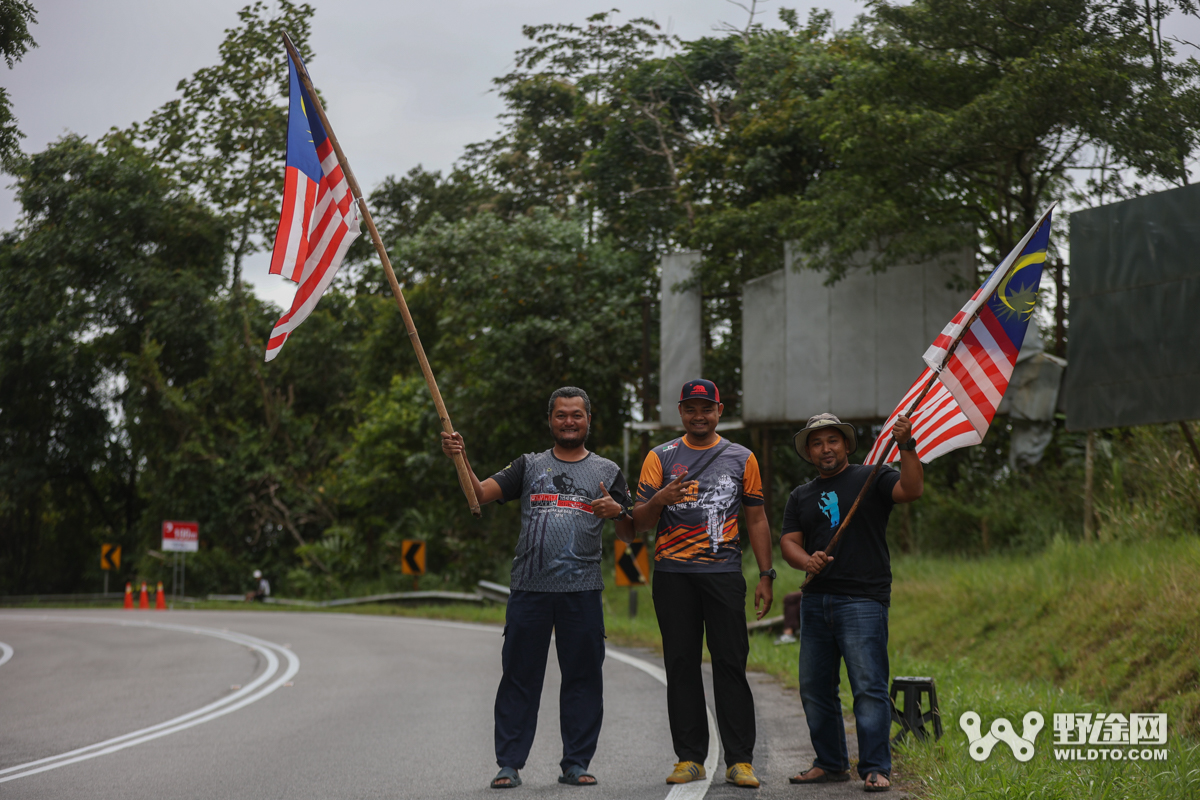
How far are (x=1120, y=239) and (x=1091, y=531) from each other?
3.58 meters

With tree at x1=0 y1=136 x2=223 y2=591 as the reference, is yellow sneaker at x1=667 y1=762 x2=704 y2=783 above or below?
below

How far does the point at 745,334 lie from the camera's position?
850 inches

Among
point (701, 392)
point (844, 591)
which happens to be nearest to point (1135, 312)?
point (844, 591)

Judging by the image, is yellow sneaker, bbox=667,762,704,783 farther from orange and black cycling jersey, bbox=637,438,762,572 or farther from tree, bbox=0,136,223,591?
tree, bbox=0,136,223,591

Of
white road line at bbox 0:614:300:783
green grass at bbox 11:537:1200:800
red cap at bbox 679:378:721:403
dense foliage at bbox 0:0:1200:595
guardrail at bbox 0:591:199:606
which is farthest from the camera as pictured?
guardrail at bbox 0:591:199:606

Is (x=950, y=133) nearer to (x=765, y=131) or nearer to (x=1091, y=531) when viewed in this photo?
(x=1091, y=531)

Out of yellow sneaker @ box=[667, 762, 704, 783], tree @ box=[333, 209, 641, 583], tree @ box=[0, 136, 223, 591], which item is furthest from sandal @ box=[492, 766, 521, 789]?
tree @ box=[333, 209, 641, 583]

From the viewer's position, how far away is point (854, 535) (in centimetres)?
583

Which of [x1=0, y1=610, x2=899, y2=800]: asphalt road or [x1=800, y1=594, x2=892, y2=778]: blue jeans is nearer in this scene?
[x1=800, y1=594, x2=892, y2=778]: blue jeans

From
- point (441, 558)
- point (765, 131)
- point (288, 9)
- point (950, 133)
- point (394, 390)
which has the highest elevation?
point (288, 9)

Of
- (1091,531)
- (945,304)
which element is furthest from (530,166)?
(1091,531)

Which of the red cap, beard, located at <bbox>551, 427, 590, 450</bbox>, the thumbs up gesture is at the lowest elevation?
the thumbs up gesture

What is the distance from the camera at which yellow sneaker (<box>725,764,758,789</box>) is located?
5.64 m

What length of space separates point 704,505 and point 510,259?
813 inches
